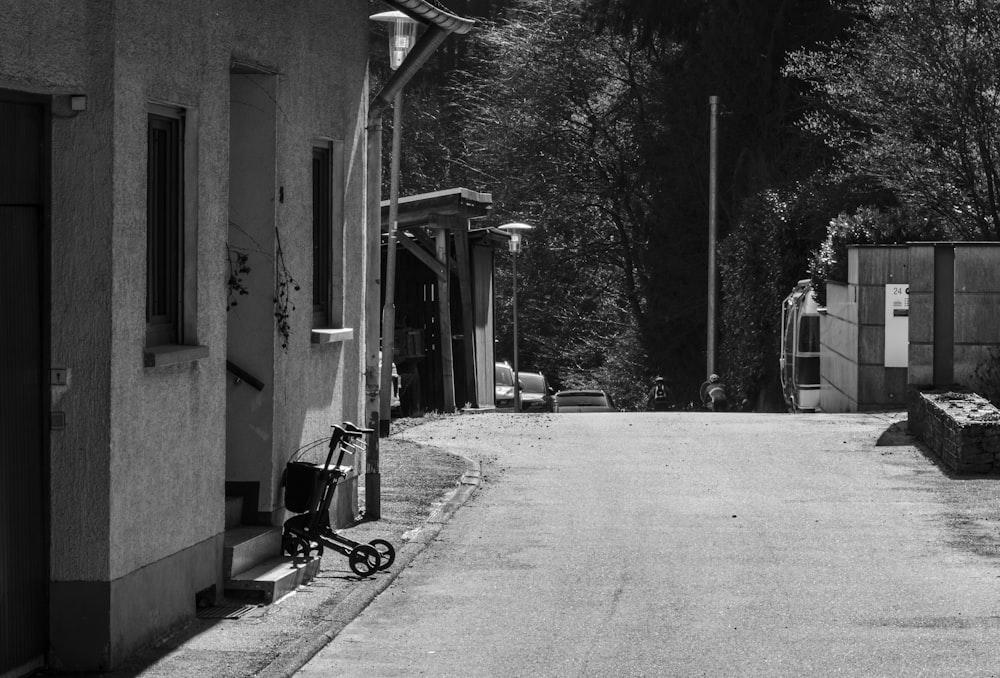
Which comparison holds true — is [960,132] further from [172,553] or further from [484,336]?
[172,553]

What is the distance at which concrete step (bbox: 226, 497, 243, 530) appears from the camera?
10.7 m

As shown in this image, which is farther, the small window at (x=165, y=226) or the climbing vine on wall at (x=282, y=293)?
the climbing vine on wall at (x=282, y=293)

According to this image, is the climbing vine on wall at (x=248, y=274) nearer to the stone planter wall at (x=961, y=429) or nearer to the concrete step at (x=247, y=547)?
the concrete step at (x=247, y=547)

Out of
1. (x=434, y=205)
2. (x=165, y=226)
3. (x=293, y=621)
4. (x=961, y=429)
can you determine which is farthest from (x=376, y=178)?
(x=434, y=205)

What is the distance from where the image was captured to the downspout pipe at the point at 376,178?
43.1ft

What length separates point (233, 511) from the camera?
10742mm

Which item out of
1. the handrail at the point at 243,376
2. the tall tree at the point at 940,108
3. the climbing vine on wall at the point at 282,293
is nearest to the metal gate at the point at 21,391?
the handrail at the point at 243,376

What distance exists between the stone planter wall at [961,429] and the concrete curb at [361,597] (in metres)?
4.81

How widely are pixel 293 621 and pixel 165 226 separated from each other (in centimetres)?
235

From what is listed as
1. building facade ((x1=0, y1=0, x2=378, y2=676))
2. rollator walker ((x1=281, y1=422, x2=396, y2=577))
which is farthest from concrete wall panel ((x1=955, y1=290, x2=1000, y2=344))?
building facade ((x1=0, y1=0, x2=378, y2=676))

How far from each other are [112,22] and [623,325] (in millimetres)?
47311

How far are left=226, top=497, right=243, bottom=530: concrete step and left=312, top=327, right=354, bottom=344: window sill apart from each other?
1.52 meters

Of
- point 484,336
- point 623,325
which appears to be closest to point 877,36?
point 484,336

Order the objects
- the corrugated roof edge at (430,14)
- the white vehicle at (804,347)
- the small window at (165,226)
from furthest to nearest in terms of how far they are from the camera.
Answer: the white vehicle at (804,347) < the corrugated roof edge at (430,14) < the small window at (165,226)
